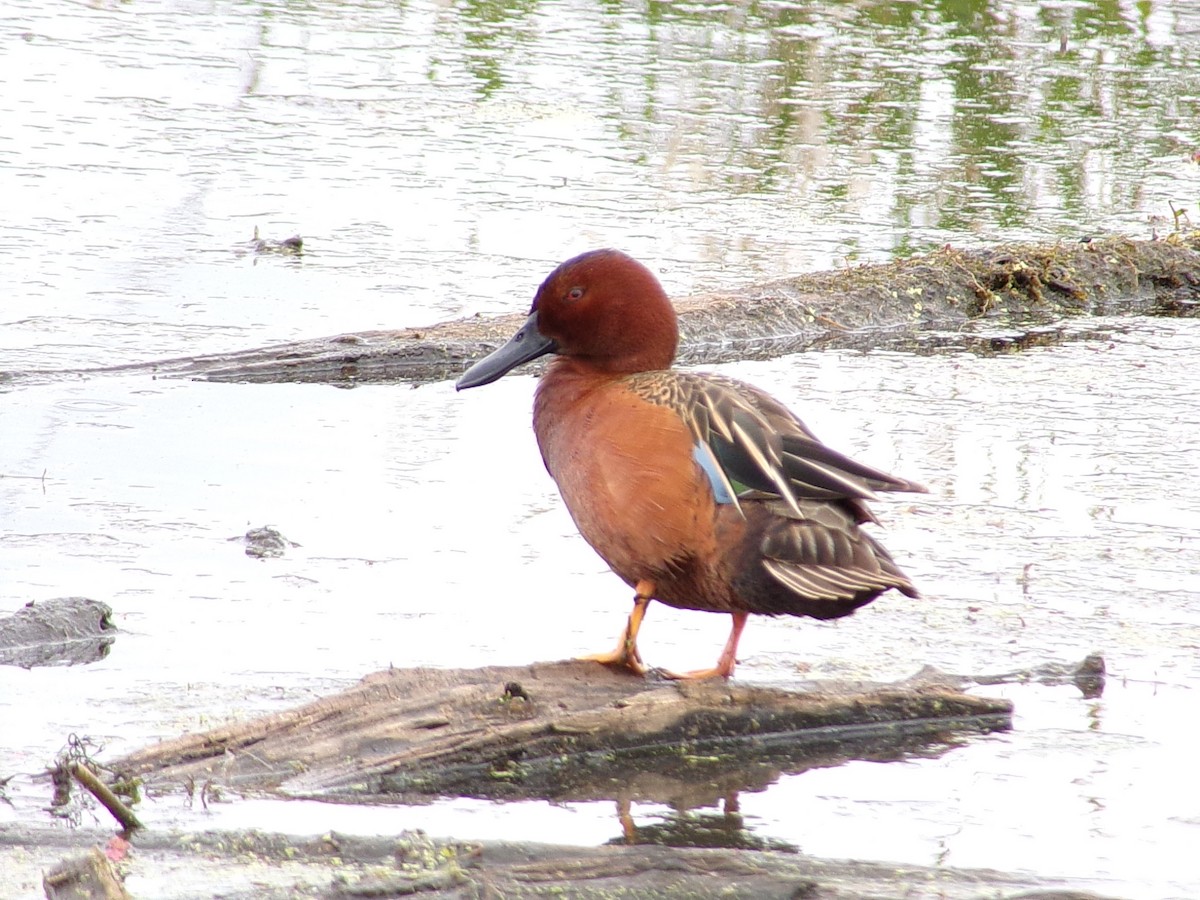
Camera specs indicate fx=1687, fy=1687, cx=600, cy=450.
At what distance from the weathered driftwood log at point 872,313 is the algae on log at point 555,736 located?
8.97 feet

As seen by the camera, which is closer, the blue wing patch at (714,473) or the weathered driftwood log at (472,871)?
the weathered driftwood log at (472,871)

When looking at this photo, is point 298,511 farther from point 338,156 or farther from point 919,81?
point 919,81

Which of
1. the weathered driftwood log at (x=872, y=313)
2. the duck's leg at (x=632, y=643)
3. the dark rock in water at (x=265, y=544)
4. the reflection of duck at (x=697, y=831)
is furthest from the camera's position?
the weathered driftwood log at (x=872, y=313)

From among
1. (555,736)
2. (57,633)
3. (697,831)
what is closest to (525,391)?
(57,633)

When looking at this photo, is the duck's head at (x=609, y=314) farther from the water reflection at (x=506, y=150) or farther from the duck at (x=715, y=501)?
the water reflection at (x=506, y=150)

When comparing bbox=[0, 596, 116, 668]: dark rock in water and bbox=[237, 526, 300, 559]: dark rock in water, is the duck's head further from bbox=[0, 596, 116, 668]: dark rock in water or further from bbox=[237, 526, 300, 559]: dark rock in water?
bbox=[0, 596, 116, 668]: dark rock in water

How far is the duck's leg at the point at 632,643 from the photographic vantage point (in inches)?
149

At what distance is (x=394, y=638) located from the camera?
13.8ft

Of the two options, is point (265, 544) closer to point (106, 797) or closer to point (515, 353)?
point (515, 353)

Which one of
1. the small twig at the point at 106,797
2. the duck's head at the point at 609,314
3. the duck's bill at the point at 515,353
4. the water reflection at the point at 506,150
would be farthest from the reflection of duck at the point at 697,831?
the water reflection at the point at 506,150

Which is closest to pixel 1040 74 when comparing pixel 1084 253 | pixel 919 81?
pixel 919 81

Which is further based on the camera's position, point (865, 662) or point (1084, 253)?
point (1084, 253)

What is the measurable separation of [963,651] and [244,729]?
188cm

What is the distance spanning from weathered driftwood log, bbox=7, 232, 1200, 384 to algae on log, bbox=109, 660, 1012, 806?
273 cm
